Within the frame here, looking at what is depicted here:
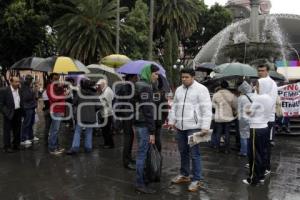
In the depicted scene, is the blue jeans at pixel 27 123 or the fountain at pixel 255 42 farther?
the fountain at pixel 255 42

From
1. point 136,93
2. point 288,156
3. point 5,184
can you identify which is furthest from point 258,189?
point 5,184

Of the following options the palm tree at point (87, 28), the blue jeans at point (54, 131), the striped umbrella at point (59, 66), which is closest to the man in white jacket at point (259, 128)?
the blue jeans at point (54, 131)

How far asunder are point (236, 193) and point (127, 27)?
2296cm

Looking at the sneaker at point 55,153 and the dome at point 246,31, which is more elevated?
the dome at point 246,31

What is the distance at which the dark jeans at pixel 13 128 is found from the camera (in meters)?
9.36

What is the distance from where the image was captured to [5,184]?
267 inches

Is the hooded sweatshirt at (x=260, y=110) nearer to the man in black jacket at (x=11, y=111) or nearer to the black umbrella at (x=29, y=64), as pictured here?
the man in black jacket at (x=11, y=111)

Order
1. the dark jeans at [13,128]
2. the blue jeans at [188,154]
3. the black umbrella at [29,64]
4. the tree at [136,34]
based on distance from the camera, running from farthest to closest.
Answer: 1. the tree at [136,34]
2. the black umbrella at [29,64]
3. the dark jeans at [13,128]
4. the blue jeans at [188,154]

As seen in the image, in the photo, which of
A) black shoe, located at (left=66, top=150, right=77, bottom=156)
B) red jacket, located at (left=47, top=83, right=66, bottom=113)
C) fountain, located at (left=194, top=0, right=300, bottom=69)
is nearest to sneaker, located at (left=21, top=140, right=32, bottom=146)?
red jacket, located at (left=47, top=83, right=66, bottom=113)

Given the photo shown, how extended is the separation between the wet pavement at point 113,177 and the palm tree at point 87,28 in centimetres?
1640

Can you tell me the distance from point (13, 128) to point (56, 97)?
1176 millimetres

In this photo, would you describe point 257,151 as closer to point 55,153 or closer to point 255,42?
point 55,153

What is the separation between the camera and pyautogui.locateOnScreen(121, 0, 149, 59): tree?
2847 centimetres

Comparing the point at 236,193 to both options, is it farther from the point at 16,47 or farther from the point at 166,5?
the point at 166,5
